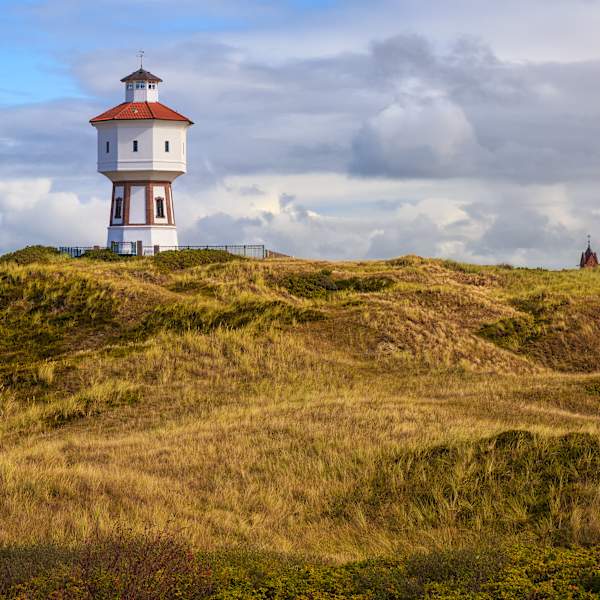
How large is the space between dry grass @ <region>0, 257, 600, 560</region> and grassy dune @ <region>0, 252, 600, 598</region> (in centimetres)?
7

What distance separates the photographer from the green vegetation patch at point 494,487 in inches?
535

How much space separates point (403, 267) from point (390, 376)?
68.4ft

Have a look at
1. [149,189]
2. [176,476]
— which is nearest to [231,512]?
[176,476]

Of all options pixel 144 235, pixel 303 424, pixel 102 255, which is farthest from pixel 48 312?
pixel 144 235

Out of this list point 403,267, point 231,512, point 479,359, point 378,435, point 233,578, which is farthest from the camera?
point 403,267

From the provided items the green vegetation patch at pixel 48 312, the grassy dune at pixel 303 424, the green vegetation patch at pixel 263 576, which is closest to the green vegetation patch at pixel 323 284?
the grassy dune at pixel 303 424

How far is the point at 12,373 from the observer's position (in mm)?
29531

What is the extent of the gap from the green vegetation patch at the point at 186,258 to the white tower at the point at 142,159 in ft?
25.8

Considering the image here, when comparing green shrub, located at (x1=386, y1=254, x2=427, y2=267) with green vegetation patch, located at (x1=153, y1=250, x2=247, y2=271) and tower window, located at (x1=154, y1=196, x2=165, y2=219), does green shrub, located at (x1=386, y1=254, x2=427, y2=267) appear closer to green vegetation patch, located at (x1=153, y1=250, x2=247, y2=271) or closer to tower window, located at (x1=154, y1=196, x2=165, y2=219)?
green vegetation patch, located at (x1=153, y1=250, x2=247, y2=271)

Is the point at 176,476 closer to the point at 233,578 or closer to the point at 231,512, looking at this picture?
the point at 231,512

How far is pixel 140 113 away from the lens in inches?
2408

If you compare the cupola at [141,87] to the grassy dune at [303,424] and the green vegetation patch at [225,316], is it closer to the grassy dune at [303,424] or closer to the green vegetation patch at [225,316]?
the grassy dune at [303,424]

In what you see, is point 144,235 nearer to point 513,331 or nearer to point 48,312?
point 48,312

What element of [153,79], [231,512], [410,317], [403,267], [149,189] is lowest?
[231,512]
